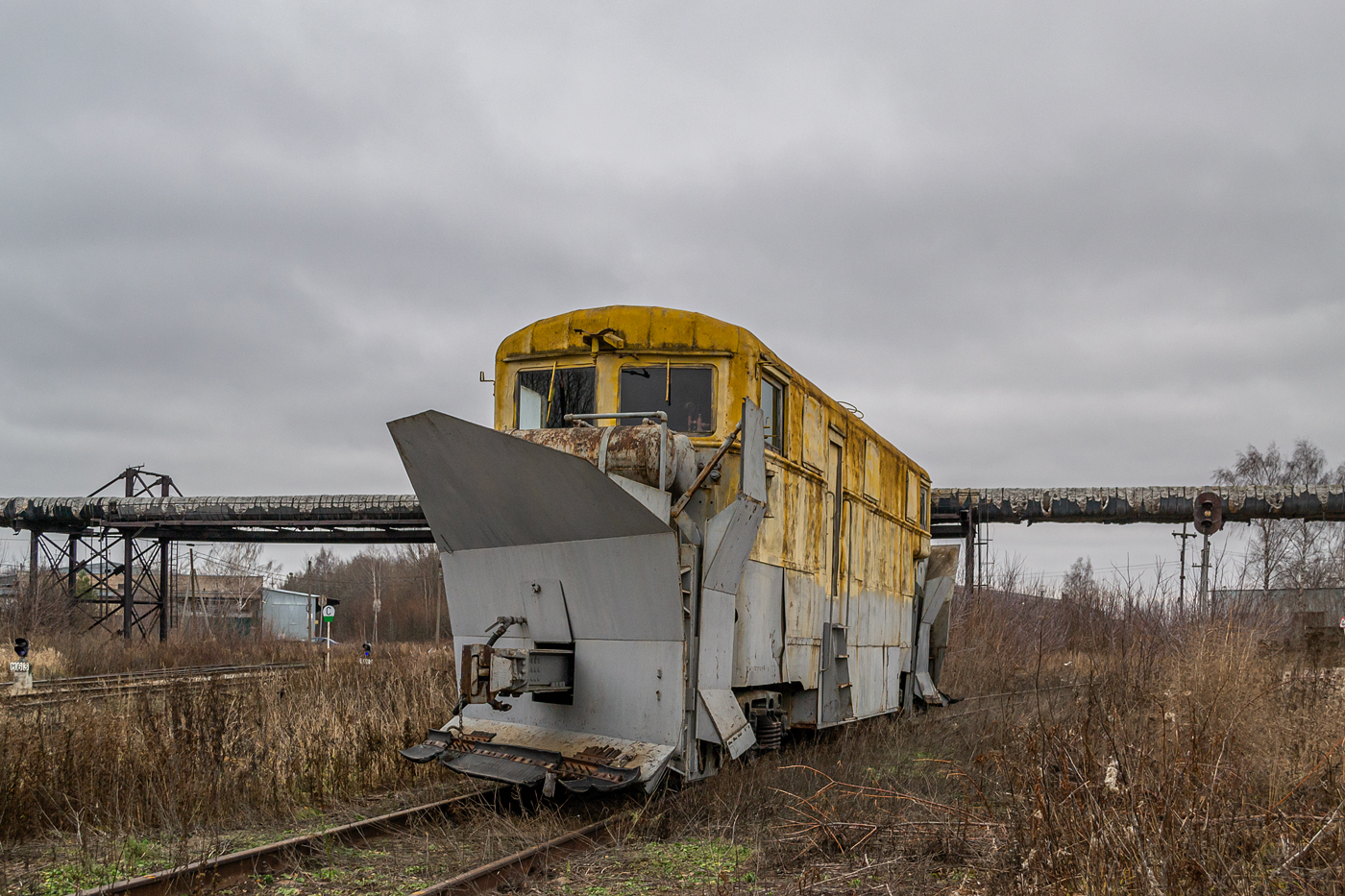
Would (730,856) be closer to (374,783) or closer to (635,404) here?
(635,404)

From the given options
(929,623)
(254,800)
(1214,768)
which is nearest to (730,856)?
(1214,768)

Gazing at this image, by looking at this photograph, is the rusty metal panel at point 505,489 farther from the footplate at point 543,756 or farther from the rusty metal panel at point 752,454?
the footplate at point 543,756

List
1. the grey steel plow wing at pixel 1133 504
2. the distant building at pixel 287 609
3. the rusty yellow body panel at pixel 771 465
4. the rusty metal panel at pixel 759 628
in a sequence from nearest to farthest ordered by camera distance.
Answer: the rusty metal panel at pixel 759 628
the rusty yellow body panel at pixel 771 465
the grey steel plow wing at pixel 1133 504
the distant building at pixel 287 609

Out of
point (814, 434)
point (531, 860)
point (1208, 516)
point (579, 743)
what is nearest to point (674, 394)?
point (814, 434)

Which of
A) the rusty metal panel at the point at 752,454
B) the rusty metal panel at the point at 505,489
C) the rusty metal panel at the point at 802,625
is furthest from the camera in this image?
the rusty metal panel at the point at 802,625

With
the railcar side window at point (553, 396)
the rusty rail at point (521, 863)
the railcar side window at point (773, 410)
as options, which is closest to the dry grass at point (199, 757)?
the rusty rail at point (521, 863)

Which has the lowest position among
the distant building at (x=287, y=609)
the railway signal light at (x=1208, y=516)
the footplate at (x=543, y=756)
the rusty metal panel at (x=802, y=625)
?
the distant building at (x=287, y=609)

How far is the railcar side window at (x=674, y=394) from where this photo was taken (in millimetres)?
7910

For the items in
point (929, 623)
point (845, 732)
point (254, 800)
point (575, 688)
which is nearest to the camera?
point (575, 688)

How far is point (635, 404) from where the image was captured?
805 cm

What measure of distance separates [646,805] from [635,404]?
301cm

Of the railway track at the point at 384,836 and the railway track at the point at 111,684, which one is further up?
the railway track at the point at 384,836

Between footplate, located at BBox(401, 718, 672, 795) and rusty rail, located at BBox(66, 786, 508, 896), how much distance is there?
394mm

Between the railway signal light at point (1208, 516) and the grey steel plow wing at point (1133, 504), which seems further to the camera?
the grey steel plow wing at point (1133, 504)
